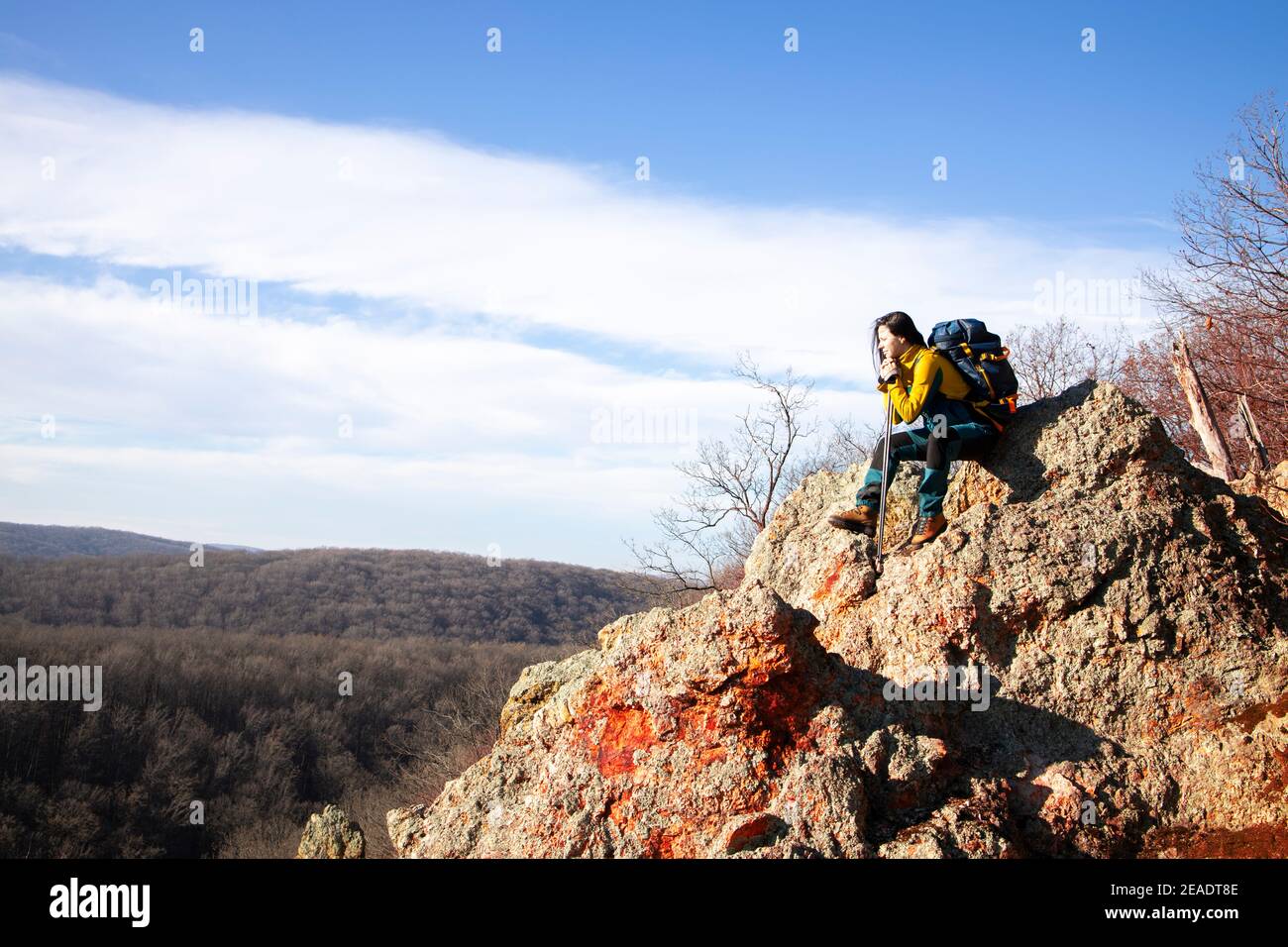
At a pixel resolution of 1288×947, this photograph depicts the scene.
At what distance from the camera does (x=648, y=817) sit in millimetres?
4418

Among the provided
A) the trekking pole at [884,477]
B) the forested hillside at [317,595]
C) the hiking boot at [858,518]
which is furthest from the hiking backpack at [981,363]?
the forested hillside at [317,595]

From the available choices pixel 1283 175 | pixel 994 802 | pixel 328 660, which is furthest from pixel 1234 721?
pixel 328 660

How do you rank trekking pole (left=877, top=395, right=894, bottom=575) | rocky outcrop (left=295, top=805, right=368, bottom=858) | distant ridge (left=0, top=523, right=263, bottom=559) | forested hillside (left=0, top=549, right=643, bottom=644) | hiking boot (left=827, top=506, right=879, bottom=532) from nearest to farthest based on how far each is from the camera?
trekking pole (left=877, top=395, right=894, bottom=575) → hiking boot (left=827, top=506, right=879, bottom=532) → rocky outcrop (left=295, top=805, right=368, bottom=858) → forested hillside (left=0, top=549, right=643, bottom=644) → distant ridge (left=0, top=523, right=263, bottom=559)

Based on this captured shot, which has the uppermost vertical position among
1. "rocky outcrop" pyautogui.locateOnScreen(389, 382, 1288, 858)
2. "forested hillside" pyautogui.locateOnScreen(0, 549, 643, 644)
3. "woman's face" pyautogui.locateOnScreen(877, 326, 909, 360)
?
"woman's face" pyautogui.locateOnScreen(877, 326, 909, 360)

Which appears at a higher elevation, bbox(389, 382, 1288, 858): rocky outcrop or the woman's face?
the woman's face

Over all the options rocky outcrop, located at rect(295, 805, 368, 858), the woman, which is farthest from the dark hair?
rocky outcrop, located at rect(295, 805, 368, 858)

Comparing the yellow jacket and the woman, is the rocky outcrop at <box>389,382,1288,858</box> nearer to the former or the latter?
the woman

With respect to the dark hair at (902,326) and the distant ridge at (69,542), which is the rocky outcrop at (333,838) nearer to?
the dark hair at (902,326)

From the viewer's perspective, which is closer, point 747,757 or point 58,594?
point 747,757

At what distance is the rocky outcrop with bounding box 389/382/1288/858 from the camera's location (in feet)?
14.3

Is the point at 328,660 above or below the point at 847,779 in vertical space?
below

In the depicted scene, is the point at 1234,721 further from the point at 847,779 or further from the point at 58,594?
the point at 58,594

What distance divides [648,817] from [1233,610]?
3.14 metres
